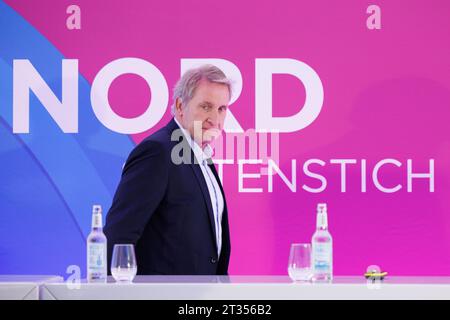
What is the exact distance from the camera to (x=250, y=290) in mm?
2395

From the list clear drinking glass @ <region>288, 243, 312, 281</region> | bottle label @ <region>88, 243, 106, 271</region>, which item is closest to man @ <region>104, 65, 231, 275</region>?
bottle label @ <region>88, 243, 106, 271</region>

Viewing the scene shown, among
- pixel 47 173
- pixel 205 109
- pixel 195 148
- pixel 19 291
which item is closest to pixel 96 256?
pixel 19 291

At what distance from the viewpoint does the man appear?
3.18 metres

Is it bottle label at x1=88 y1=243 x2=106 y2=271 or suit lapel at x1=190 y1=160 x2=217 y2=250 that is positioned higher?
suit lapel at x1=190 y1=160 x2=217 y2=250

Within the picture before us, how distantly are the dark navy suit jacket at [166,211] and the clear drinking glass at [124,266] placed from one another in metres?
0.57

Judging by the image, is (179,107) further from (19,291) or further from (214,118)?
(19,291)

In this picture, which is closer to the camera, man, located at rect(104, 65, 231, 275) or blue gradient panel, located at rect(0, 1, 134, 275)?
man, located at rect(104, 65, 231, 275)

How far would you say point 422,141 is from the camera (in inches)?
182

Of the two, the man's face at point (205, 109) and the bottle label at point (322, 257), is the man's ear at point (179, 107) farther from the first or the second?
the bottle label at point (322, 257)

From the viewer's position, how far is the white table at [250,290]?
7.76ft

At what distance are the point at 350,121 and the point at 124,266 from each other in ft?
7.89

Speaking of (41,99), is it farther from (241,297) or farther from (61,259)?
(241,297)

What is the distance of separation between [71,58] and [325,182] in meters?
1.64

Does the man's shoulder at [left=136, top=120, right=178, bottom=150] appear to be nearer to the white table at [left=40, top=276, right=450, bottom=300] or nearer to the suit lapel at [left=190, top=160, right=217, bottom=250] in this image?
the suit lapel at [left=190, top=160, right=217, bottom=250]
